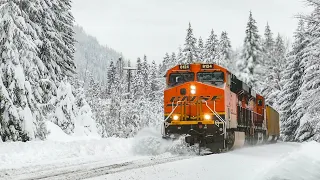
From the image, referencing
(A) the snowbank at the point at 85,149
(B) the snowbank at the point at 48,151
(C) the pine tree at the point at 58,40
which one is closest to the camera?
(B) the snowbank at the point at 48,151

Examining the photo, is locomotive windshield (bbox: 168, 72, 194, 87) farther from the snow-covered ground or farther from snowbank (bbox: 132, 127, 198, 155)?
snowbank (bbox: 132, 127, 198, 155)

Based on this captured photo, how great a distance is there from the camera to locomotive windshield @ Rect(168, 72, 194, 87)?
17047 mm

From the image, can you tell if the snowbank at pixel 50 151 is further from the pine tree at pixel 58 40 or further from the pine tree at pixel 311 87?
the pine tree at pixel 58 40

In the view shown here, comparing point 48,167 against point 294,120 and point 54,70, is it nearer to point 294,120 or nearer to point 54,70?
point 54,70

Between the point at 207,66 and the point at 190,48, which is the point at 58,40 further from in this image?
the point at 190,48

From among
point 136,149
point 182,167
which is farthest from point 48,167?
point 136,149

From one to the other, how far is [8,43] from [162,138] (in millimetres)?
7720

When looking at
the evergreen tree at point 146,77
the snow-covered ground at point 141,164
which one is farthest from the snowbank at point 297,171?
the evergreen tree at point 146,77

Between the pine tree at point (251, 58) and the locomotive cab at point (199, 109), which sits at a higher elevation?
the pine tree at point (251, 58)

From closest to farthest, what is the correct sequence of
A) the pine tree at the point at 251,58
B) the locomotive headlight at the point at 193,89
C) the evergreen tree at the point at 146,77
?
the locomotive headlight at the point at 193,89 < the pine tree at the point at 251,58 < the evergreen tree at the point at 146,77

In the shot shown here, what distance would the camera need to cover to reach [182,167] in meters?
10.0

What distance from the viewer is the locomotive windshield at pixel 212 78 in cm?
1659

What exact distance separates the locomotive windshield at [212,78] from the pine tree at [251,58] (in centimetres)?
3331

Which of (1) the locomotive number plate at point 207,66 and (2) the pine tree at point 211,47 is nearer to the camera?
(1) the locomotive number plate at point 207,66
